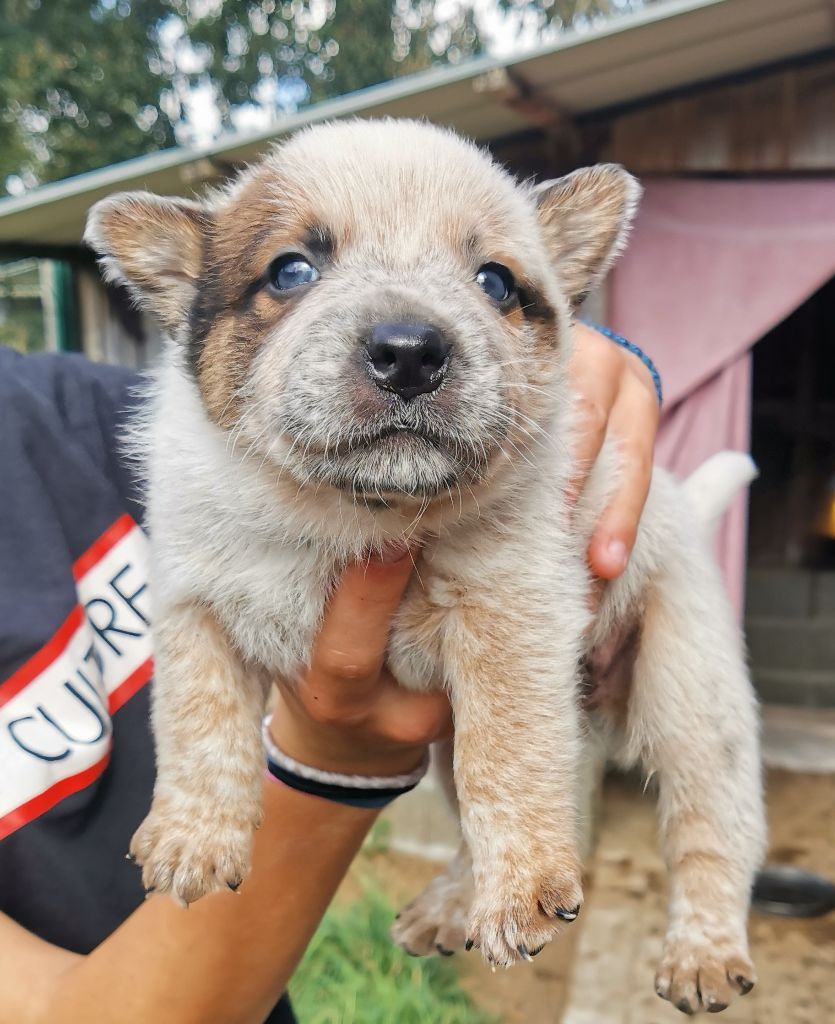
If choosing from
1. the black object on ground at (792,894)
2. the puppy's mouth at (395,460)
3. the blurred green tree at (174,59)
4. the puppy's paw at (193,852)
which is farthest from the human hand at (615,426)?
the blurred green tree at (174,59)

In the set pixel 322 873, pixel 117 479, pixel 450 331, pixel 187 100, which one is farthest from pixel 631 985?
pixel 187 100

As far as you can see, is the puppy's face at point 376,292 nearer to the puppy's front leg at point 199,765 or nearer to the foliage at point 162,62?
the puppy's front leg at point 199,765

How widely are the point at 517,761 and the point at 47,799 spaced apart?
129 cm

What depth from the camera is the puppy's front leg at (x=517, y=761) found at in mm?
1943

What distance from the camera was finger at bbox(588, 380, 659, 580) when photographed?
245cm

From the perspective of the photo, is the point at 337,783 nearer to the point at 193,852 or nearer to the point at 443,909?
the point at 193,852

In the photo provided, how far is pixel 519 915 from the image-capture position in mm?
1927

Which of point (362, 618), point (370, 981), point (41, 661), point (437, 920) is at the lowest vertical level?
point (370, 981)

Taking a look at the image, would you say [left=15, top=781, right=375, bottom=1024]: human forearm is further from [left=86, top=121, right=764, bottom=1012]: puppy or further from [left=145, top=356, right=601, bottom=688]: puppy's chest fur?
[left=145, top=356, right=601, bottom=688]: puppy's chest fur

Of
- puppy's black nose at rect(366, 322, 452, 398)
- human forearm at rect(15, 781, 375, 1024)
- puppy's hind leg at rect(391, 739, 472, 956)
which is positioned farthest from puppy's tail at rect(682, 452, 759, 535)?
puppy's black nose at rect(366, 322, 452, 398)

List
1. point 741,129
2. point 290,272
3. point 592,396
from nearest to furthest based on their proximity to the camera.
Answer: point 290,272 < point 592,396 < point 741,129

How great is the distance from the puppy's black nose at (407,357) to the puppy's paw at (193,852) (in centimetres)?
103

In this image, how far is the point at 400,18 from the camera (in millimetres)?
26172

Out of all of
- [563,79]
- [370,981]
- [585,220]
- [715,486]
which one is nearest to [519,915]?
[585,220]
